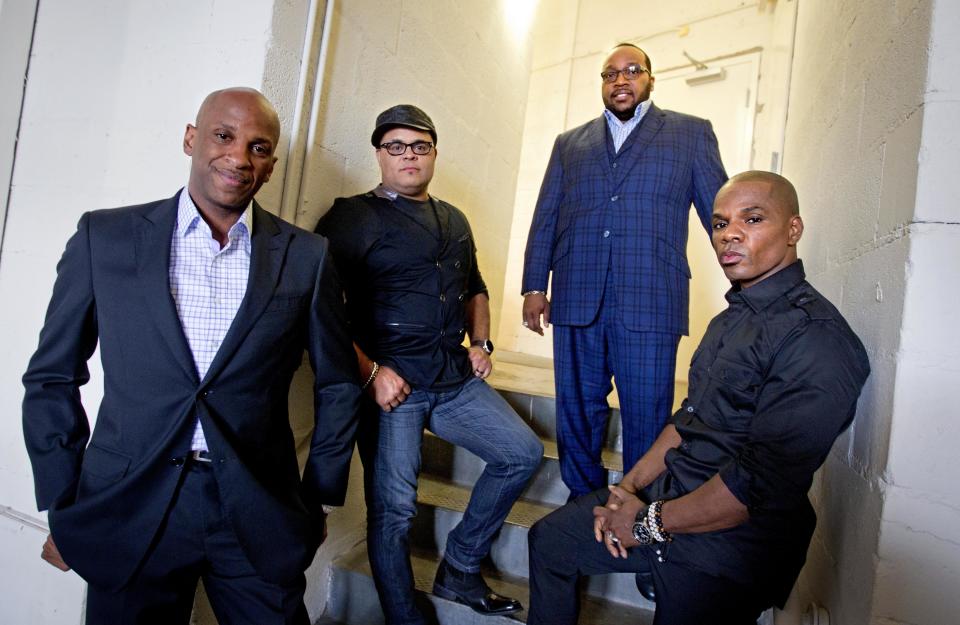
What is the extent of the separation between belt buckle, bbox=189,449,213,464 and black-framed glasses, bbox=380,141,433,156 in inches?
41.9

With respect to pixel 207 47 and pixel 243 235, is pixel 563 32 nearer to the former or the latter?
pixel 207 47

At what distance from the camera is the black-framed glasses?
1.71 m

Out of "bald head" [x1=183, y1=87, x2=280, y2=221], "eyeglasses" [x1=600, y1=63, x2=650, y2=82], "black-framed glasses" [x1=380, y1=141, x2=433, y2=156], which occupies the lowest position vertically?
"bald head" [x1=183, y1=87, x2=280, y2=221]

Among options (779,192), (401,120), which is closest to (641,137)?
(779,192)

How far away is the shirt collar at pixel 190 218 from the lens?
3.65 feet

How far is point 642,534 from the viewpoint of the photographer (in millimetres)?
1214

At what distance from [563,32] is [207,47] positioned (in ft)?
13.0

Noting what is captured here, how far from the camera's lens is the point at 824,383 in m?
1.00

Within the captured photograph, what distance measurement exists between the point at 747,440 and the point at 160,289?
1.22m

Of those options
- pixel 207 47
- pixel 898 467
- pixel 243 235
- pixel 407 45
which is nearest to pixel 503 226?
pixel 407 45

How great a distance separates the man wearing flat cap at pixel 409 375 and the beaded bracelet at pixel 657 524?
563 mm

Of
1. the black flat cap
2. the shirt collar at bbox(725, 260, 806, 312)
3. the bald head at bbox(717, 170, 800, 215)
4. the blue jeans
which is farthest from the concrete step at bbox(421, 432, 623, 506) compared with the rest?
the black flat cap

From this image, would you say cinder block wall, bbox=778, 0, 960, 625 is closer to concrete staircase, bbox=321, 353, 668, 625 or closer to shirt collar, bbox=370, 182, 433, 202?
concrete staircase, bbox=321, 353, 668, 625

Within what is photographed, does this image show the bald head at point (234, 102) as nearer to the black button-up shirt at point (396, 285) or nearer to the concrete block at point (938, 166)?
the black button-up shirt at point (396, 285)
